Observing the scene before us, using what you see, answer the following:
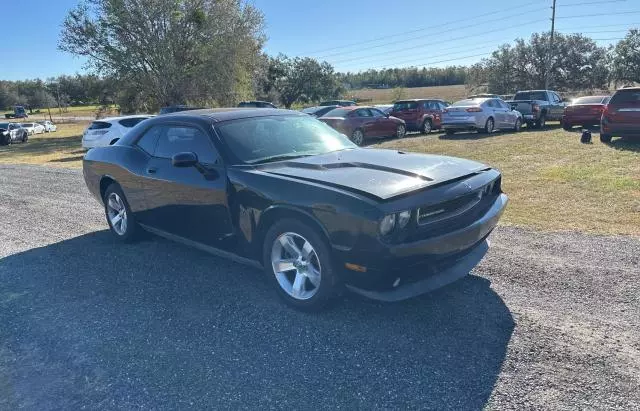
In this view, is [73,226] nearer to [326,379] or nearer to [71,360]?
[71,360]

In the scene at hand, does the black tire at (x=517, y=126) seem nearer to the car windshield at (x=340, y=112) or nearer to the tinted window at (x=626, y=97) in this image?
the tinted window at (x=626, y=97)

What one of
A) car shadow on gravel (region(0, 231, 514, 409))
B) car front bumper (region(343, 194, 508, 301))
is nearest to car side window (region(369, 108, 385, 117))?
car shadow on gravel (region(0, 231, 514, 409))

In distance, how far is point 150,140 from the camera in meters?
5.50

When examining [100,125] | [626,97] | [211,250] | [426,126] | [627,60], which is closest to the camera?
[211,250]

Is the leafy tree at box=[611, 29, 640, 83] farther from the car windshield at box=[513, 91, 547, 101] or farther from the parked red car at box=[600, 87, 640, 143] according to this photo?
the parked red car at box=[600, 87, 640, 143]

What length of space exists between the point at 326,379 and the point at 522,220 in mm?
4419

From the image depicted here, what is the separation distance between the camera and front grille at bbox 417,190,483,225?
352cm

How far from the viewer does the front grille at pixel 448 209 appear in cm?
352

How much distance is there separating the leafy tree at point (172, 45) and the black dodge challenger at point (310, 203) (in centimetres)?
2604

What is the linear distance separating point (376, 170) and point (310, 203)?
693 mm

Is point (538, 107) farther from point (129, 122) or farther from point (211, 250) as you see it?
point (211, 250)

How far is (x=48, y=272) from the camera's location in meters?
5.13

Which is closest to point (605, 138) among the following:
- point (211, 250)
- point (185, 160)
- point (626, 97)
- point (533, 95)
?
point (626, 97)

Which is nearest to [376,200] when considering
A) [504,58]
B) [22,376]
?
[22,376]
